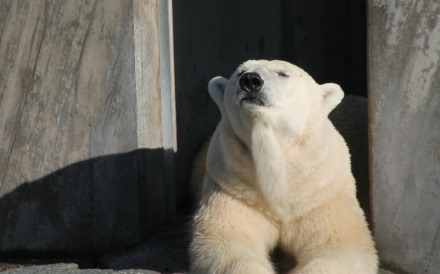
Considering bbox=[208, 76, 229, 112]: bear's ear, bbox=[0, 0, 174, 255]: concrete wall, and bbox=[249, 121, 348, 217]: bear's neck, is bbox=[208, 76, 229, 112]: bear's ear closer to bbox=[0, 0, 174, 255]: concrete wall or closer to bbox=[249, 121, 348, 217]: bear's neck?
bbox=[249, 121, 348, 217]: bear's neck

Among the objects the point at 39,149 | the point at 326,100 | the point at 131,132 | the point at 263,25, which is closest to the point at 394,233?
the point at 326,100

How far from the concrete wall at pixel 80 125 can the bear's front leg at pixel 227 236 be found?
0.73 m

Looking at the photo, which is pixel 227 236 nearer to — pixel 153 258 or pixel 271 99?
pixel 271 99

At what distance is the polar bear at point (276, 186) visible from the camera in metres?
3.86

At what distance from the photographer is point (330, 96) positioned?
420 centimetres

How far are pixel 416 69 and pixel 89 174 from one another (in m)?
1.77

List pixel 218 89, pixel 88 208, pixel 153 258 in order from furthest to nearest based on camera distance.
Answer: pixel 88 208, pixel 153 258, pixel 218 89

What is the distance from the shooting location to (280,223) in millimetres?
4164

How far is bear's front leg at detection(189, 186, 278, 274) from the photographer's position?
12.8 ft

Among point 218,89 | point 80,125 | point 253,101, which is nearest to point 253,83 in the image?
point 253,101

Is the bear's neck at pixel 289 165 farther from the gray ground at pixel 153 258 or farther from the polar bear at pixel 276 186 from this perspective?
the gray ground at pixel 153 258

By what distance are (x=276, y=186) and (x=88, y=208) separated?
4.17ft

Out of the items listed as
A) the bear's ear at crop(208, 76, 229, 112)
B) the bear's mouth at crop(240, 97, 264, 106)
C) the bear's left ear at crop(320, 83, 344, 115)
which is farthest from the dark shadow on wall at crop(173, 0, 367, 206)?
the bear's mouth at crop(240, 97, 264, 106)

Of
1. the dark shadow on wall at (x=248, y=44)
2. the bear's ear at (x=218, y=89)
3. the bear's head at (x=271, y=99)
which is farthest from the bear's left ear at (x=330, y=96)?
the dark shadow on wall at (x=248, y=44)
